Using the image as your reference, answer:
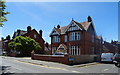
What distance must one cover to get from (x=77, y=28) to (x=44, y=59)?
10.6 metres

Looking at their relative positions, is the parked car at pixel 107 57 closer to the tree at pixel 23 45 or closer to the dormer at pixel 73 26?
the dormer at pixel 73 26

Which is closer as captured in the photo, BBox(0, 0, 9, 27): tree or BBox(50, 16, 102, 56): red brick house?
BBox(0, 0, 9, 27): tree

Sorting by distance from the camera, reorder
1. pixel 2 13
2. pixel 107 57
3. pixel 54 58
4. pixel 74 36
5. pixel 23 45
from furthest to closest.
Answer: pixel 23 45 < pixel 74 36 < pixel 107 57 < pixel 54 58 < pixel 2 13

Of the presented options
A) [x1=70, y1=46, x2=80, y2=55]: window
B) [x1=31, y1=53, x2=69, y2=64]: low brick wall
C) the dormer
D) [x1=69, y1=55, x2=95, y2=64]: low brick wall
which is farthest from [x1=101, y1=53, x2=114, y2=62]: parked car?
the dormer

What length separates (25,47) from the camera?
41.4 metres

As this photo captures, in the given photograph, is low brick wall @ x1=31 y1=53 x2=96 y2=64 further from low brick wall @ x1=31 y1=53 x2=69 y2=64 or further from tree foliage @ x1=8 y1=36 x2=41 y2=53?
tree foliage @ x1=8 y1=36 x2=41 y2=53

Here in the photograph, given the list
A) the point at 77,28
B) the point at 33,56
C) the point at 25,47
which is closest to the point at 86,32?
the point at 77,28

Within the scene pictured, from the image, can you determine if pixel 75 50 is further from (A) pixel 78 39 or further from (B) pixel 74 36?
(B) pixel 74 36

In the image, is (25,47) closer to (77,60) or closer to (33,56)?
(33,56)

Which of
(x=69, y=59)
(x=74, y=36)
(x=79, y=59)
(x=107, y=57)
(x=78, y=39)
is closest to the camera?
(x=69, y=59)

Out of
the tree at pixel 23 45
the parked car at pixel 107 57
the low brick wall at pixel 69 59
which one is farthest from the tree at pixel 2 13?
the tree at pixel 23 45

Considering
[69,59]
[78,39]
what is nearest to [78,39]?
Answer: [78,39]

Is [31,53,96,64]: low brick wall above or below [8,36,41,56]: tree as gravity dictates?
below

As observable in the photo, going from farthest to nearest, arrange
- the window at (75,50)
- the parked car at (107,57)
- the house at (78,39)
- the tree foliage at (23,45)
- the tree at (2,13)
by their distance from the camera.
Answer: the tree foliage at (23,45) → the window at (75,50) → the house at (78,39) → the parked car at (107,57) → the tree at (2,13)
